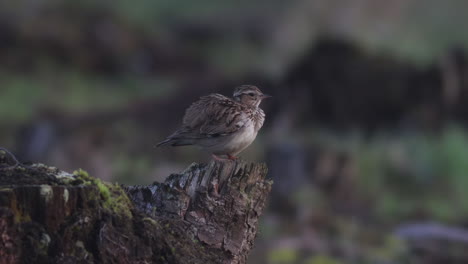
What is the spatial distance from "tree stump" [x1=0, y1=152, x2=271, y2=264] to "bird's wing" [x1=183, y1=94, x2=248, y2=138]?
5.84ft

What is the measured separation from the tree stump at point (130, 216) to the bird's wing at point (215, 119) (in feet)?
5.84

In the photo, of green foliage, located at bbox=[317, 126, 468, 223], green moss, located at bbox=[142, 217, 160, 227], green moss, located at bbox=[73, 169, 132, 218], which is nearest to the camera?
green moss, located at bbox=[73, 169, 132, 218]

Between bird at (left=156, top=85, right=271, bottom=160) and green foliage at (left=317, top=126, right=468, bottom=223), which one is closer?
bird at (left=156, top=85, right=271, bottom=160)

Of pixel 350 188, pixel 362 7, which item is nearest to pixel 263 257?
pixel 350 188

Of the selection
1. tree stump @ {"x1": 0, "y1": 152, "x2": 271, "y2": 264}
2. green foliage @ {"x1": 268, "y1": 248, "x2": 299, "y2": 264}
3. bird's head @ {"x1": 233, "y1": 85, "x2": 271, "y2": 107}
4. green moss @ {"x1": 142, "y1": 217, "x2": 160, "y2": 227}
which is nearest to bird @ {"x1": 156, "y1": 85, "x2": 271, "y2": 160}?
bird's head @ {"x1": 233, "y1": 85, "x2": 271, "y2": 107}

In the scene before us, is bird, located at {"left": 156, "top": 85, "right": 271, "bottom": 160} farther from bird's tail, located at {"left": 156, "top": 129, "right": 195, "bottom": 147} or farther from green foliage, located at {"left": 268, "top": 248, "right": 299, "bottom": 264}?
green foliage, located at {"left": 268, "top": 248, "right": 299, "bottom": 264}

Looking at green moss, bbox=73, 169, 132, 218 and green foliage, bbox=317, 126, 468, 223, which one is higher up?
green foliage, bbox=317, 126, 468, 223

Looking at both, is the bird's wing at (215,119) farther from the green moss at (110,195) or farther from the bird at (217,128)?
the green moss at (110,195)

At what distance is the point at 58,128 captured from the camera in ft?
57.5

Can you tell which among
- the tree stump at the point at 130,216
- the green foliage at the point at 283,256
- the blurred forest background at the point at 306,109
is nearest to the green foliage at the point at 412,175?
the blurred forest background at the point at 306,109

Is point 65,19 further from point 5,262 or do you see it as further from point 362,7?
point 5,262

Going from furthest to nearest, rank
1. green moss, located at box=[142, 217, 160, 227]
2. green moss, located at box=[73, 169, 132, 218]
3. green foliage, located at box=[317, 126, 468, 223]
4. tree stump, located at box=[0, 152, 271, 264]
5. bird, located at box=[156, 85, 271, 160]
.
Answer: green foliage, located at box=[317, 126, 468, 223], bird, located at box=[156, 85, 271, 160], green moss, located at box=[142, 217, 160, 227], green moss, located at box=[73, 169, 132, 218], tree stump, located at box=[0, 152, 271, 264]

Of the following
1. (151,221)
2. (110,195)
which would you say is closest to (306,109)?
(151,221)

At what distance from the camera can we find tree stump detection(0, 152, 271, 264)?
4.85 m
